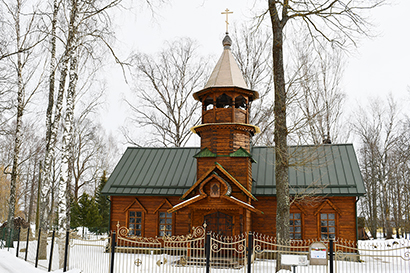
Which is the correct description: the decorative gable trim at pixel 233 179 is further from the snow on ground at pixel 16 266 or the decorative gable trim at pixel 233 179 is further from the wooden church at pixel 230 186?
the snow on ground at pixel 16 266

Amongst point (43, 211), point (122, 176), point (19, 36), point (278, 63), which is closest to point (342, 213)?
point (278, 63)

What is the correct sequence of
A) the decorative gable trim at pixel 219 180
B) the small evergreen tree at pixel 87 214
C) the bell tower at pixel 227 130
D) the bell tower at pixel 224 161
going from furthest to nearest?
the small evergreen tree at pixel 87 214 < the bell tower at pixel 227 130 < the bell tower at pixel 224 161 < the decorative gable trim at pixel 219 180

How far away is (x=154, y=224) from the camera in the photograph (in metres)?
19.7

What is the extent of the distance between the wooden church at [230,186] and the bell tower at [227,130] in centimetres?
5

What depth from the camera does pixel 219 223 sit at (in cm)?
1688

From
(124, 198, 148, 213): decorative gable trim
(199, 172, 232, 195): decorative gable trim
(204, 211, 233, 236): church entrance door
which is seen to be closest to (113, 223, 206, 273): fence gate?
(204, 211, 233, 236): church entrance door

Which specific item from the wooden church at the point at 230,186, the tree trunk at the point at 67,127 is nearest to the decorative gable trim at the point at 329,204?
the wooden church at the point at 230,186

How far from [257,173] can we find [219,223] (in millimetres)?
4271

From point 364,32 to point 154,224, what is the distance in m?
13.8

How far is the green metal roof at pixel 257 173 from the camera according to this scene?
1833 cm

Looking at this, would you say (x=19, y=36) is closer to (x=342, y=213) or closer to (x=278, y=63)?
(x=278, y=63)

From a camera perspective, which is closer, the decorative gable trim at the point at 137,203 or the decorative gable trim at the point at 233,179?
the decorative gable trim at the point at 233,179

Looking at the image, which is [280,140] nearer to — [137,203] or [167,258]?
[167,258]

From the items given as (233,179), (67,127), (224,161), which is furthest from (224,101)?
(67,127)
